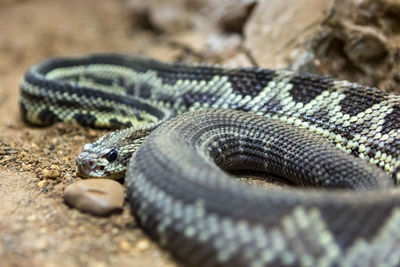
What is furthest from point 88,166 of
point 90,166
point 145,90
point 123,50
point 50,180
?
point 123,50

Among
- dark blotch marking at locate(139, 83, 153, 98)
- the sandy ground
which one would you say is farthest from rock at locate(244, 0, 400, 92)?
the sandy ground

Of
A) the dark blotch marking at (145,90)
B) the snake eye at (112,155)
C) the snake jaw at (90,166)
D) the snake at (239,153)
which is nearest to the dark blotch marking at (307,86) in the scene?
the snake at (239,153)

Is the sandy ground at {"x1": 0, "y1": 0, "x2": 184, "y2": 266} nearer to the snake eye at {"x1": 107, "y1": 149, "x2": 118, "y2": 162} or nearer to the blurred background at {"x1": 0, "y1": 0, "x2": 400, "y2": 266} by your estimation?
the blurred background at {"x1": 0, "y1": 0, "x2": 400, "y2": 266}

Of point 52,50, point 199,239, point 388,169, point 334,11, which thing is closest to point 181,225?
point 199,239

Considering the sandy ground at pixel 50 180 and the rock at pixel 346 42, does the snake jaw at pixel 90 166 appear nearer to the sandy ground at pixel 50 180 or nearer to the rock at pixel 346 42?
the sandy ground at pixel 50 180

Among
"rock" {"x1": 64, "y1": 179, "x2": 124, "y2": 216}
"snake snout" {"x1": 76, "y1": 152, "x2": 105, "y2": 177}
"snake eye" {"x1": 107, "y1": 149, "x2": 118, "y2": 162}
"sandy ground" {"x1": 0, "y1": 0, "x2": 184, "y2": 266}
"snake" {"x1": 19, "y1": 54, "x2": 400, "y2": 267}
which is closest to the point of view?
"snake" {"x1": 19, "y1": 54, "x2": 400, "y2": 267}
